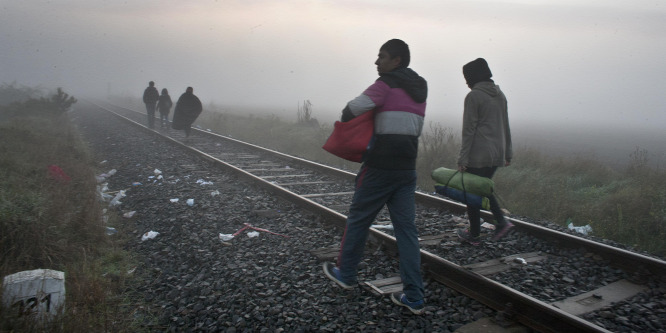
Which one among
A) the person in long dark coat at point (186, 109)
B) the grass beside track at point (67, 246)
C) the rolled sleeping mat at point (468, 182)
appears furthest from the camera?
the person in long dark coat at point (186, 109)

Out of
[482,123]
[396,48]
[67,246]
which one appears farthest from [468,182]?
[67,246]

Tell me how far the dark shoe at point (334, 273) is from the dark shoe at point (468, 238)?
1.72 metres

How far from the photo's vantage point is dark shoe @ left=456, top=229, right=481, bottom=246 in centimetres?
Result: 458

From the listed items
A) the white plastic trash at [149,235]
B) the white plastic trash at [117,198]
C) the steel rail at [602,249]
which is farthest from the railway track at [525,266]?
the white plastic trash at [117,198]

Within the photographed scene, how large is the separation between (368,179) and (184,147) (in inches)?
386

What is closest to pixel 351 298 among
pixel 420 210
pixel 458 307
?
pixel 458 307

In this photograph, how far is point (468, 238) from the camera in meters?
4.62

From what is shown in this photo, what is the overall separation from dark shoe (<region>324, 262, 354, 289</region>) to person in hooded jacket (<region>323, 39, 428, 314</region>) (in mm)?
431

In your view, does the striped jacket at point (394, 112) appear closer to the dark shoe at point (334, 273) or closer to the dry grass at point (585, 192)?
the dark shoe at point (334, 273)

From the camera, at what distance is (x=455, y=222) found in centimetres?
539

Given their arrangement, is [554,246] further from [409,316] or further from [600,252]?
[409,316]

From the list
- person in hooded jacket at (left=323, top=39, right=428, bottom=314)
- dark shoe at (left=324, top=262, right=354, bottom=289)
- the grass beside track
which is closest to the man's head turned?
person in hooded jacket at (left=323, top=39, right=428, bottom=314)

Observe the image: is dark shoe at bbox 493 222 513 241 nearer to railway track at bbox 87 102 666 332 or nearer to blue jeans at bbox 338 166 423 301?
railway track at bbox 87 102 666 332

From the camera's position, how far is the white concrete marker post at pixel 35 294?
259cm
